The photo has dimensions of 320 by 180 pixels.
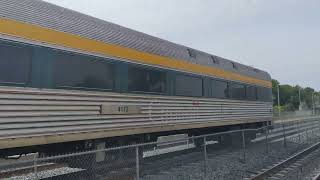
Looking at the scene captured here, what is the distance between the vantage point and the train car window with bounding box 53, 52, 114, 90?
944cm

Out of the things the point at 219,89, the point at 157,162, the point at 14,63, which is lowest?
the point at 157,162

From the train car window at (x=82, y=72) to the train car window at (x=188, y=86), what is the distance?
3874 mm

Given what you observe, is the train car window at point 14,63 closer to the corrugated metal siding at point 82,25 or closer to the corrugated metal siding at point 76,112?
the corrugated metal siding at point 76,112

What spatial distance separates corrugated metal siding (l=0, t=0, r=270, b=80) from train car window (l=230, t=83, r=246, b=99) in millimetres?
4270

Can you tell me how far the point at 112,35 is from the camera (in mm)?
11562

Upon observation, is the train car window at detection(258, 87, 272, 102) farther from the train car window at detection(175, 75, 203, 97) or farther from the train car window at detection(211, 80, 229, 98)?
the train car window at detection(175, 75, 203, 97)

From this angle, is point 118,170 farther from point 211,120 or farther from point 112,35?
point 211,120

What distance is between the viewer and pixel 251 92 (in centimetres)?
2158

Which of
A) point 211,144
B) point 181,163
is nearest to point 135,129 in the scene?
point 181,163

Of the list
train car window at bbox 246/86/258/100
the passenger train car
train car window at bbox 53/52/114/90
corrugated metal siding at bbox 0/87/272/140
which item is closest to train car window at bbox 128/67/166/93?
the passenger train car

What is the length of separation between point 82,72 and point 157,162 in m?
3.02

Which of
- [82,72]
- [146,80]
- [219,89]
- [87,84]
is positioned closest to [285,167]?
[219,89]

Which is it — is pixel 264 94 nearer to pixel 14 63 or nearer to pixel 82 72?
pixel 82 72

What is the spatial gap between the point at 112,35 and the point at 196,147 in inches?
216
